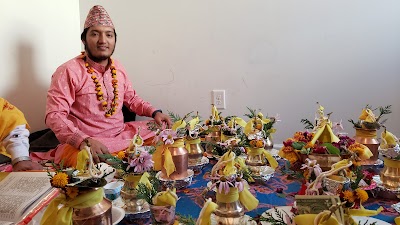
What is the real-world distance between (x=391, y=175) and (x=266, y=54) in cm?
124

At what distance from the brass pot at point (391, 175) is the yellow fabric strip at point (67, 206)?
75cm

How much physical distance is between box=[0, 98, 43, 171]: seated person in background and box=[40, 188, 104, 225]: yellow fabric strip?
622mm

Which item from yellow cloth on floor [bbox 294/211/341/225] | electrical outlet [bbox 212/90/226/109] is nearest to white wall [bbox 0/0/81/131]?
electrical outlet [bbox 212/90/226/109]

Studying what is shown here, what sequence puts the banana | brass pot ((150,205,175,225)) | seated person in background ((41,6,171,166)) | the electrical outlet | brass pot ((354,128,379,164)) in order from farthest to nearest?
the electrical outlet, seated person in background ((41,6,171,166)), brass pot ((354,128,379,164)), the banana, brass pot ((150,205,175,225))

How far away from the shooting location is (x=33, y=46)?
6.46 ft

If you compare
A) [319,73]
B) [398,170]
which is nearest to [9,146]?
[398,170]

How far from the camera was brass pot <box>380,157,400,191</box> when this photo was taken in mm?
975

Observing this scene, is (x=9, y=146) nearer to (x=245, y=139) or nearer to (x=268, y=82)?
(x=245, y=139)

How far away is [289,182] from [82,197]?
2.18 ft

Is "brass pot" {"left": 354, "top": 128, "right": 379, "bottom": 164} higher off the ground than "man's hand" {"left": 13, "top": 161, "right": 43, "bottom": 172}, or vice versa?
"brass pot" {"left": 354, "top": 128, "right": 379, "bottom": 164}

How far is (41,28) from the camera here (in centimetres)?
203

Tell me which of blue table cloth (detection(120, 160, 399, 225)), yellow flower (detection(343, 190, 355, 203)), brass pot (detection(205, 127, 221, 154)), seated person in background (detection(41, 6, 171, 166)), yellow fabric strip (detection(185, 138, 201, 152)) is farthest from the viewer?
seated person in background (detection(41, 6, 171, 166))

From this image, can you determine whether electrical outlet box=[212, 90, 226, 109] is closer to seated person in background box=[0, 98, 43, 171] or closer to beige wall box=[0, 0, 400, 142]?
beige wall box=[0, 0, 400, 142]

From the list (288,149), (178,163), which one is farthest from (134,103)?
(288,149)
